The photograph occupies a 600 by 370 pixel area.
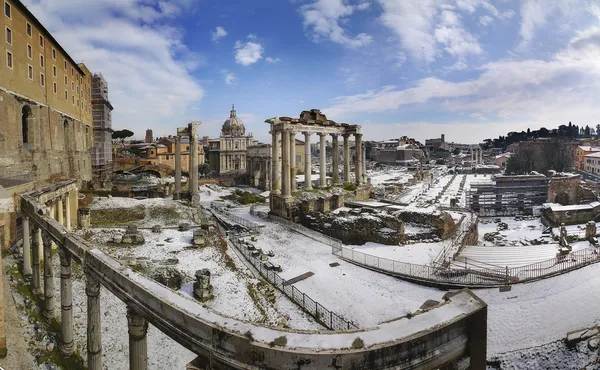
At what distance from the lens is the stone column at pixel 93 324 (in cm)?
766

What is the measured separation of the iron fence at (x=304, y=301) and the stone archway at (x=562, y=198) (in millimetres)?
36029

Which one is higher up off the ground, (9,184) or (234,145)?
(234,145)

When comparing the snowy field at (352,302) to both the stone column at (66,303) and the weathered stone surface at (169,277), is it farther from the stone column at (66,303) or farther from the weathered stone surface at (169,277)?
the stone column at (66,303)

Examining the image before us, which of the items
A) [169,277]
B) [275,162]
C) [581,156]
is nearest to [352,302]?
[169,277]

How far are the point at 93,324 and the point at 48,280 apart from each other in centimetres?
409

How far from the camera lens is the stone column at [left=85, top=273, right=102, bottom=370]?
25.1 ft

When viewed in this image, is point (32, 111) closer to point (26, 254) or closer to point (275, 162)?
point (26, 254)

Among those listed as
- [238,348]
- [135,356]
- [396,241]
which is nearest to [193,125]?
[396,241]

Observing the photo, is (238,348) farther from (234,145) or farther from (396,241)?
(234,145)

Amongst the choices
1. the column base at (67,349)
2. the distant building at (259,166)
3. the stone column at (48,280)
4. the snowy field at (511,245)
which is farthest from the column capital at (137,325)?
the distant building at (259,166)

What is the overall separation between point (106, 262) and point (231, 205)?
90.7ft

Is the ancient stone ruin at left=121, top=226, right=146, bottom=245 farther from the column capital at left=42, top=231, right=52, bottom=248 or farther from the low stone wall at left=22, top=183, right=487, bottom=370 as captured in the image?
the low stone wall at left=22, top=183, right=487, bottom=370

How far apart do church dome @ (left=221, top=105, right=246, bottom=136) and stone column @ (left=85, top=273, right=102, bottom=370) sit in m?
68.3

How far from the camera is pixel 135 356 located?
6.24m
